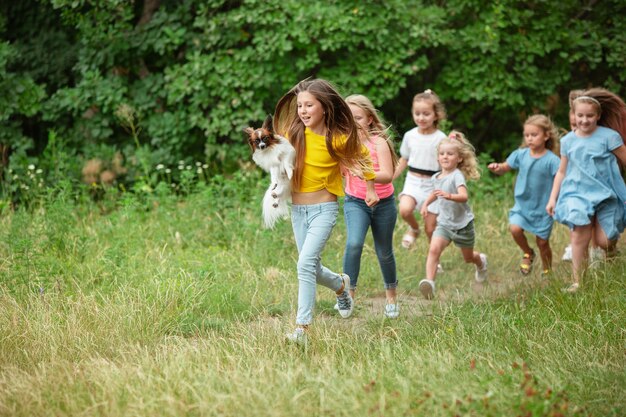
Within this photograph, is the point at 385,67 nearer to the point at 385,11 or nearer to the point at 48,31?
the point at 385,11

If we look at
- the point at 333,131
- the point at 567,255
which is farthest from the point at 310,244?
the point at 567,255

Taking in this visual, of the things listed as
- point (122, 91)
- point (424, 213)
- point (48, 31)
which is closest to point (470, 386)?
point (424, 213)

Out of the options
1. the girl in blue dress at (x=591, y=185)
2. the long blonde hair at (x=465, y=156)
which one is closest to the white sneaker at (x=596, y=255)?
the girl in blue dress at (x=591, y=185)

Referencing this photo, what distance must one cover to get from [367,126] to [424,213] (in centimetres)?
135

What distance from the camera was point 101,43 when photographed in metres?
10.4

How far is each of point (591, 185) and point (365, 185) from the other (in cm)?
193

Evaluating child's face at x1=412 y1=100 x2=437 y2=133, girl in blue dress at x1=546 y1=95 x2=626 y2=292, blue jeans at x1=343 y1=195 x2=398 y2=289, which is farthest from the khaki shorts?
child's face at x1=412 y1=100 x2=437 y2=133

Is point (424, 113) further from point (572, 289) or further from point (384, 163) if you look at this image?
point (572, 289)

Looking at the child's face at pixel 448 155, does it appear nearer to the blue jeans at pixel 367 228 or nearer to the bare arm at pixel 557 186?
the bare arm at pixel 557 186

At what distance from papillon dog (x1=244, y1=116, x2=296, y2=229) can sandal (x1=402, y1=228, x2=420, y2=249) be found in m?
3.06

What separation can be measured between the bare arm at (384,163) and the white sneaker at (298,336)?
4.36 feet

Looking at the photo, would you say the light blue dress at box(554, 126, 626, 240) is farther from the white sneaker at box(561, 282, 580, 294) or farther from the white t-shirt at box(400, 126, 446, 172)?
the white t-shirt at box(400, 126, 446, 172)

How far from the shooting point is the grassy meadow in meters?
3.92

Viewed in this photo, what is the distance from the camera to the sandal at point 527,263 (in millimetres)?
7344
